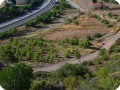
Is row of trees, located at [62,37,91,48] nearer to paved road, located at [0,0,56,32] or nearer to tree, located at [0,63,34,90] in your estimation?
paved road, located at [0,0,56,32]

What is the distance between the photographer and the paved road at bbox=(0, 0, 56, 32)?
26.4 meters

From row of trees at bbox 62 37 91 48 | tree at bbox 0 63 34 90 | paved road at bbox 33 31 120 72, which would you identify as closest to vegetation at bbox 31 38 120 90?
tree at bbox 0 63 34 90

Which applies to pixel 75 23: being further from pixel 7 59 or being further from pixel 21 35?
pixel 7 59

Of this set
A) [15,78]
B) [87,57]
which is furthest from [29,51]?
[15,78]

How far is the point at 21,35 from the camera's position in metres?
24.2

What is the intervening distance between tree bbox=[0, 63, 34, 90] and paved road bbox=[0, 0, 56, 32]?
16510mm

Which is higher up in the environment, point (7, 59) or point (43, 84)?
point (43, 84)

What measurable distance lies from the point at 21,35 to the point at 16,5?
28.4 ft

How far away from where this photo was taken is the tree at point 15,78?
8.56m

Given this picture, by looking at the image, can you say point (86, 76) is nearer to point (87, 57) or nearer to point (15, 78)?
point (15, 78)

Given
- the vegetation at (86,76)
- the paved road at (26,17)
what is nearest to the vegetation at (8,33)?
the paved road at (26,17)

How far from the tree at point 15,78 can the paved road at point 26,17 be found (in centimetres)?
1651

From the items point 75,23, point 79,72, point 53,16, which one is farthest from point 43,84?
point 53,16

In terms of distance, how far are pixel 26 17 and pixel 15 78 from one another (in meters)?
20.8
